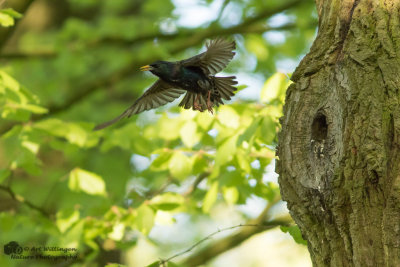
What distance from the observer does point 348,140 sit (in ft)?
6.74

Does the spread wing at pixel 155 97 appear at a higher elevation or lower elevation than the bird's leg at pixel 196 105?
higher

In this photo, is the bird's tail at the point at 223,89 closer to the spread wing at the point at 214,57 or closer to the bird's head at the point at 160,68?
the spread wing at the point at 214,57

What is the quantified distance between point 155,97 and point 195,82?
0.39m

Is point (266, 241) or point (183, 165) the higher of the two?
point (266, 241)

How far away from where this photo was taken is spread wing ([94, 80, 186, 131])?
3816mm

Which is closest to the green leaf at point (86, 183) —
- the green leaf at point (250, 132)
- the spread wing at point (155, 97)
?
the spread wing at point (155, 97)

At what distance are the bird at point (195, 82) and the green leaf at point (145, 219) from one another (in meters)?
0.71

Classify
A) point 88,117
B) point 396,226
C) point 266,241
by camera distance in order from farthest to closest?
point 266,241
point 88,117
point 396,226

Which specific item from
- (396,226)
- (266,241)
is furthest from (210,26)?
(266,241)

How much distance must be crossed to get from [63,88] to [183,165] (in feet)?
15.9

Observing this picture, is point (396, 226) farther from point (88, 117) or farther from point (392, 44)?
point (88, 117)

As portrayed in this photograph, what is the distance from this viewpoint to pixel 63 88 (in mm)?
8117

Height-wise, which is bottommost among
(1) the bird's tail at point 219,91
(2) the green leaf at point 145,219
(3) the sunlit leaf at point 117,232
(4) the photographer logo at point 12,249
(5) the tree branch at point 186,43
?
(2) the green leaf at point 145,219

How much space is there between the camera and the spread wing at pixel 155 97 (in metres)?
3.82
